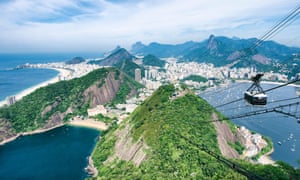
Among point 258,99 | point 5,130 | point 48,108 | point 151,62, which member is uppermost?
point 258,99

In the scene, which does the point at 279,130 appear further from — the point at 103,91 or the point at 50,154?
the point at 103,91

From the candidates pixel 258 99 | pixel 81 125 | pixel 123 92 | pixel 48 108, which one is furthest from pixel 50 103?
pixel 258 99

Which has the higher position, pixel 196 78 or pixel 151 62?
pixel 151 62

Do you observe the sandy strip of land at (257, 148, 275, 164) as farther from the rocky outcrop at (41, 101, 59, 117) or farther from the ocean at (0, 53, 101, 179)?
the rocky outcrop at (41, 101, 59, 117)

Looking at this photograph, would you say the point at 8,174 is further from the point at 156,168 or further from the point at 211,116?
the point at 211,116

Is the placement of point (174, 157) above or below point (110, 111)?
above

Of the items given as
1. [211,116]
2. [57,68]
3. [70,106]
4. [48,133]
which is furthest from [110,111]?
[57,68]

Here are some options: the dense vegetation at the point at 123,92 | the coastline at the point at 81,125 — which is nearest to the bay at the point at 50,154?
the coastline at the point at 81,125
